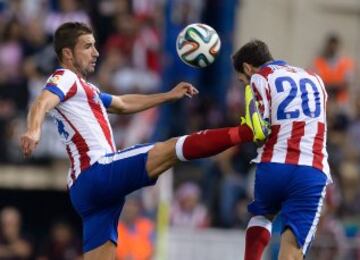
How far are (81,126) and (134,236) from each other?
5.81 m

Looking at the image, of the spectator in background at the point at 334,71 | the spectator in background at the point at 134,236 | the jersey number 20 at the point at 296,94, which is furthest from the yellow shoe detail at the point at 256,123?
the spectator in background at the point at 334,71

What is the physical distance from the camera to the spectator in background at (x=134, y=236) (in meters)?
19.3

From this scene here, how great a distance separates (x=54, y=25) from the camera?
69.6 feet

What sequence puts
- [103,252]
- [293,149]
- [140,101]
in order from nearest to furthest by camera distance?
[293,149]
[103,252]
[140,101]

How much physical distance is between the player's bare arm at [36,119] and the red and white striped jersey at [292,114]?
1.71 metres

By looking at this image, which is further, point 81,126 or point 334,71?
point 334,71

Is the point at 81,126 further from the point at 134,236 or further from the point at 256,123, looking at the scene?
the point at 134,236

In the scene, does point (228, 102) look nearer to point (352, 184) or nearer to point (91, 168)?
point (352, 184)

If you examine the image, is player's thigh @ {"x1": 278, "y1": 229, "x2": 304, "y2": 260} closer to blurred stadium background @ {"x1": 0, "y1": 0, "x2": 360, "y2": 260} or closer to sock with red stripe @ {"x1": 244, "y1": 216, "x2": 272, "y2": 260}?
sock with red stripe @ {"x1": 244, "y1": 216, "x2": 272, "y2": 260}

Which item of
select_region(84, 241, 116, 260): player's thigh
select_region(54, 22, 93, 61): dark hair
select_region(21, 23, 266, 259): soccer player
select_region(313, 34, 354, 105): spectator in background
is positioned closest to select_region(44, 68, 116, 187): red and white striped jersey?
select_region(21, 23, 266, 259): soccer player

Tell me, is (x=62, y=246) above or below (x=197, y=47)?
below

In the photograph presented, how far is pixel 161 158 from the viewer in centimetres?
1329

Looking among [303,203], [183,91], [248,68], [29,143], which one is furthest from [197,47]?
[29,143]

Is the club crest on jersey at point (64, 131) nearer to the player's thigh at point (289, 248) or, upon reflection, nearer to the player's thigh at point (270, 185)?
the player's thigh at point (270, 185)
